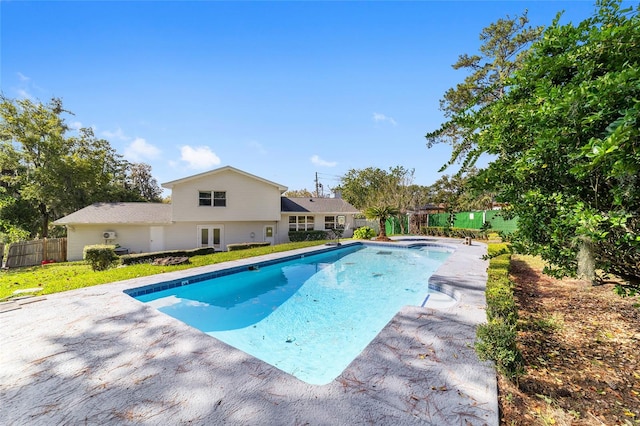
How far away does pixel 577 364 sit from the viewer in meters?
3.26

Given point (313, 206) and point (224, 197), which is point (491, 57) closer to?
point (313, 206)

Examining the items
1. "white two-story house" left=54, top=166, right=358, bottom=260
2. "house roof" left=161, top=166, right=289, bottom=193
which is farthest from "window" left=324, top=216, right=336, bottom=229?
"house roof" left=161, top=166, right=289, bottom=193

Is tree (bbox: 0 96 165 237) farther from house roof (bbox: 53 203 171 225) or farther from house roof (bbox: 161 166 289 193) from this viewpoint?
house roof (bbox: 161 166 289 193)

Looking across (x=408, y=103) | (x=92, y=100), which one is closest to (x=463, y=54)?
(x=408, y=103)

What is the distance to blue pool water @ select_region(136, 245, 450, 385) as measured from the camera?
502 cm

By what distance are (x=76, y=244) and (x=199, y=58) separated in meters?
14.4

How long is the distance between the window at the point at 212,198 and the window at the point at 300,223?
19.3 feet

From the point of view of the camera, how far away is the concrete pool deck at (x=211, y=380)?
2525 millimetres

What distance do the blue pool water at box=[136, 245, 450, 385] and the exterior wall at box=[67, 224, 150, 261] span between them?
35.5ft

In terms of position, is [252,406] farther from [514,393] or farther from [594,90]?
[594,90]

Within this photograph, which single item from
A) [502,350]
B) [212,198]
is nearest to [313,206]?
[212,198]

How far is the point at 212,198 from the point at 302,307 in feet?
44.0

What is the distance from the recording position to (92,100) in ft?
44.2

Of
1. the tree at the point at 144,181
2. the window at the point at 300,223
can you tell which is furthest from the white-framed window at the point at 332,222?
the tree at the point at 144,181
